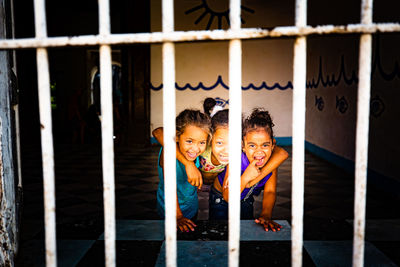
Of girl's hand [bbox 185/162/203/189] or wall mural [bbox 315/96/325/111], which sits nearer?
girl's hand [bbox 185/162/203/189]

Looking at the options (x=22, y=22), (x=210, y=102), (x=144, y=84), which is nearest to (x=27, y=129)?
(x=22, y=22)

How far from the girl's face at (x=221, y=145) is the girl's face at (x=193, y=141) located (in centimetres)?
7

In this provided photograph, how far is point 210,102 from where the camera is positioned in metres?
4.68

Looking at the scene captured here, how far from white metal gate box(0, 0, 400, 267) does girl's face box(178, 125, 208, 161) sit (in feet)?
3.21

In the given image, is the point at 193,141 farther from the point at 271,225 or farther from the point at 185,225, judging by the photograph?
the point at 271,225

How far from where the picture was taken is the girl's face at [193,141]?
1929 mm

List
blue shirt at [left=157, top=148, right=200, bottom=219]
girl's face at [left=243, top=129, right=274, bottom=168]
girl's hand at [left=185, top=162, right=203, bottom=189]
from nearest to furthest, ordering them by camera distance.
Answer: girl's hand at [left=185, top=162, right=203, bottom=189] → girl's face at [left=243, top=129, right=274, bottom=168] → blue shirt at [left=157, top=148, right=200, bottom=219]

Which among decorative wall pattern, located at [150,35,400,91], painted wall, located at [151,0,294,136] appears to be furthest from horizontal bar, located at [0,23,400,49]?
painted wall, located at [151,0,294,136]

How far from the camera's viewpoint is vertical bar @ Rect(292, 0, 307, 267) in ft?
2.90

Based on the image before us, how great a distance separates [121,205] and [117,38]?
111 inches

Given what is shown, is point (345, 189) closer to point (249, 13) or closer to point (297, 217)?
point (297, 217)

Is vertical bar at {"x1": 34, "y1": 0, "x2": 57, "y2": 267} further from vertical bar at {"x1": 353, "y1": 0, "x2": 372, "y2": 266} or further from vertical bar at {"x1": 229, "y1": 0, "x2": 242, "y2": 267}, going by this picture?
vertical bar at {"x1": 353, "y1": 0, "x2": 372, "y2": 266}

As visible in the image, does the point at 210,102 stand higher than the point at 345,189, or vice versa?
the point at 210,102

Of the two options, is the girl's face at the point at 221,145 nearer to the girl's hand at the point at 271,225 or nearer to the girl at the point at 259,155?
the girl at the point at 259,155
